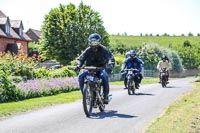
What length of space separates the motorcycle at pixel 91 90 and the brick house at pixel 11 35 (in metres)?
44.5

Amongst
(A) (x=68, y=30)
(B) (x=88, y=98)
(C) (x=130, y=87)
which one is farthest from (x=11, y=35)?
(B) (x=88, y=98)

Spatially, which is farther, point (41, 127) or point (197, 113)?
point (197, 113)

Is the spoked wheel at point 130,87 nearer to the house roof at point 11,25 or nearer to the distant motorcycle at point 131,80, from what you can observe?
the distant motorcycle at point 131,80

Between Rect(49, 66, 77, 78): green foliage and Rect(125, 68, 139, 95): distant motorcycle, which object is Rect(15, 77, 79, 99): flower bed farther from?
Rect(125, 68, 139, 95): distant motorcycle

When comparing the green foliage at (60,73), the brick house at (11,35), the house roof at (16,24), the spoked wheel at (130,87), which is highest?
the house roof at (16,24)

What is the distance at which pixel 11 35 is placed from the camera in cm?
5753

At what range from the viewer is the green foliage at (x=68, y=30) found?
63688 millimetres

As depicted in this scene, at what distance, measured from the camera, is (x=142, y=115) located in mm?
11484

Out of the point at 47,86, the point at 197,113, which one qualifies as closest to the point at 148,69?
the point at 47,86

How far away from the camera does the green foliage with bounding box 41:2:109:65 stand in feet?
209

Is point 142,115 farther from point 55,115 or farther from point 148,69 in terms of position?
point 148,69

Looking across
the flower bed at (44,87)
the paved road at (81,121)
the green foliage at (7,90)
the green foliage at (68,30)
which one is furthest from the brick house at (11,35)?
the paved road at (81,121)

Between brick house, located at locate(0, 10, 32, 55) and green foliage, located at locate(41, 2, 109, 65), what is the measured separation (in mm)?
4143

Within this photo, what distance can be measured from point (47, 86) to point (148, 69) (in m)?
45.9
